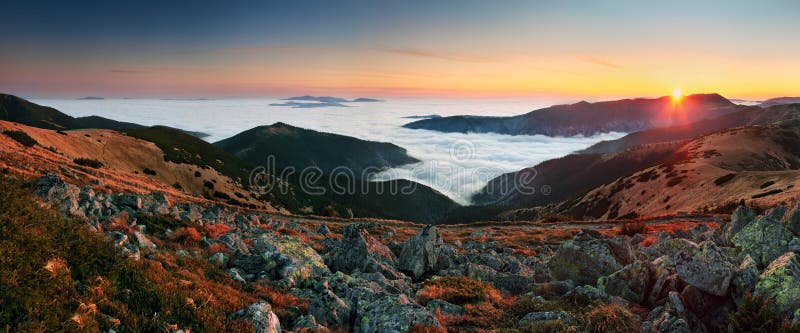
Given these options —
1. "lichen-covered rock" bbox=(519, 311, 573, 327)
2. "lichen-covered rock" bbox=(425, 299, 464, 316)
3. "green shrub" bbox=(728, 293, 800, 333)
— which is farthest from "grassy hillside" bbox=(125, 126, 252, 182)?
"green shrub" bbox=(728, 293, 800, 333)

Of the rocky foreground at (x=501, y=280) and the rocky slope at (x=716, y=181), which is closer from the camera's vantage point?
the rocky foreground at (x=501, y=280)

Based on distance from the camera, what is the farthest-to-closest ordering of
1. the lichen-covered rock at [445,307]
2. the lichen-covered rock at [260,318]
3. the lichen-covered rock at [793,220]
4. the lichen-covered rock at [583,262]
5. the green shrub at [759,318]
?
the lichen-covered rock at [583,262] → the lichen-covered rock at [793,220] → the lichen-covered rock at [445,307] → the lichen-covered rock at [260,318] → the green shrub at [759,318]

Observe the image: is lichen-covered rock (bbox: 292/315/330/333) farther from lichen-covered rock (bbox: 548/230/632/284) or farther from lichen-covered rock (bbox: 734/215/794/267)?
lichen-covered rock (bbox: 734/215/794/267)

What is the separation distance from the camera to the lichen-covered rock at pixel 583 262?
15203 millimetres

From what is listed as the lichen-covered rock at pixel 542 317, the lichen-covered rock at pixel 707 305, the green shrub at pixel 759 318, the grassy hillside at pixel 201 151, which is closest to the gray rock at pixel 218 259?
the lichen-covered rock at pixel 542 317

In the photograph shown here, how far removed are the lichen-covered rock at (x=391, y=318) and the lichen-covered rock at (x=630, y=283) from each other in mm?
7159

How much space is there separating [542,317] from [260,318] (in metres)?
7.83

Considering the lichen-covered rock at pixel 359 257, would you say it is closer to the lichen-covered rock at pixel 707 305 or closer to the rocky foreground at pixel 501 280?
the rocky foreground at pixel 501 280

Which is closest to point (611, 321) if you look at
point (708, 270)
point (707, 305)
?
point (707, 305)

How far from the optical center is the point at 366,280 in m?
14.4

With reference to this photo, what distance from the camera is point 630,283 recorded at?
505 inches

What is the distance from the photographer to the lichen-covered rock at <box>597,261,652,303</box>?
12.5 m

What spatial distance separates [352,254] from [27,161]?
111 feet

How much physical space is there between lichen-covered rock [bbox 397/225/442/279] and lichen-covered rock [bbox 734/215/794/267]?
1246 cm
